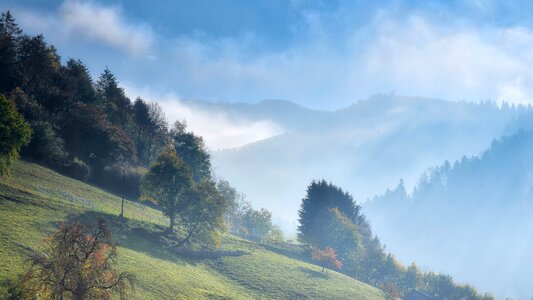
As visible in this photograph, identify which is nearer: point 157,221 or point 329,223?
point 157,221

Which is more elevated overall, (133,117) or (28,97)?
(133,117)

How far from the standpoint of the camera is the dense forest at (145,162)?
225ft

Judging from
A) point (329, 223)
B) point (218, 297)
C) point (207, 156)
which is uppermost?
point (207, 156)

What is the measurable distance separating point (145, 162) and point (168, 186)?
140 feet

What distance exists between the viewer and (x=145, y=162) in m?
Result: 108

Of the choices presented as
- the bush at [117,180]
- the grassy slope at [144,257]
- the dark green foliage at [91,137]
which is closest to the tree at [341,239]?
the grassy slope at [144,257]

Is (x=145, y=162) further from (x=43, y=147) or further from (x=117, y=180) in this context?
(x=43, y=147)

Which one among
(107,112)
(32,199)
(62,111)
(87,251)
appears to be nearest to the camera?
(87,251)

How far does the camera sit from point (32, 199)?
52.5 metres

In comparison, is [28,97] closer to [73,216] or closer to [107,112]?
[107,112]

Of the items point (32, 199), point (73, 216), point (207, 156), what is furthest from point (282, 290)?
point (207, 156)

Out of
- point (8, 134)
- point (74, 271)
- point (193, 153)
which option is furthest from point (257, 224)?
point (74, 271)

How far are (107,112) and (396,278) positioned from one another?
303 ft

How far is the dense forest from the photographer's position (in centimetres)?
6862
